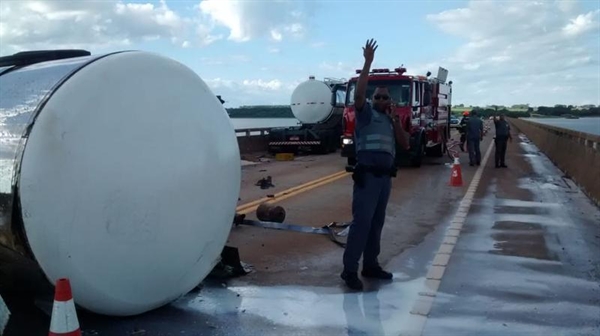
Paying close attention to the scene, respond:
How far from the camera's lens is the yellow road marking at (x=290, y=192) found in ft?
35.2

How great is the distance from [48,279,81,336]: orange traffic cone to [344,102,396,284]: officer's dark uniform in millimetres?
2956

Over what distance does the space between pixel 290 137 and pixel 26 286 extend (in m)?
20.9

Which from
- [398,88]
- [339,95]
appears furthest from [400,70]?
[339,95]

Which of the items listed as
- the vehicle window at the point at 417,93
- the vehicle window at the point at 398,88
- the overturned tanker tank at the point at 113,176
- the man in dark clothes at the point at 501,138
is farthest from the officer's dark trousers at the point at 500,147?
the overturned tanker tank at the point at 113,176

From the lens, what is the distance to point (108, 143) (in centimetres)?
416

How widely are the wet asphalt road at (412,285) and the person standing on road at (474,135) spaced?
342 inches

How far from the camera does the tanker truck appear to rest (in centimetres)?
2547

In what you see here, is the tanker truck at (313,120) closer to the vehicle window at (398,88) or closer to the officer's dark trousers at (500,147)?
the vehicle window at (398,88)

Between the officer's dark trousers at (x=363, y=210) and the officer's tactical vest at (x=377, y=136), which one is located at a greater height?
the officer's tactical vest at (x=377, y=136)

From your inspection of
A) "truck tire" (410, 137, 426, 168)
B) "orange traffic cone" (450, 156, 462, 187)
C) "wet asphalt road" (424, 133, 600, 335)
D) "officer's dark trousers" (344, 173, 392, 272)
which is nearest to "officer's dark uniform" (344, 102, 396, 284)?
"officer's dark trousers" (344, 173, 392, 272)

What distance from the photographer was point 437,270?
6656 mm

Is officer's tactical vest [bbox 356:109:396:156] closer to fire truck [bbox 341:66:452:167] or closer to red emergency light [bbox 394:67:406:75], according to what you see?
fire truck [bbox 341:66:452:167]

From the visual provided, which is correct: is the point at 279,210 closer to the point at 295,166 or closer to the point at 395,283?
the point at 395,283

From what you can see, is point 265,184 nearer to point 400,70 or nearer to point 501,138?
point 400,70
